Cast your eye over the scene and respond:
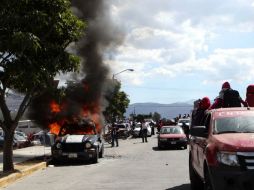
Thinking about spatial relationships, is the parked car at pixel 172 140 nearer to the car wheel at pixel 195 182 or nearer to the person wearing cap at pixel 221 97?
the car wheel at pixel 195 182

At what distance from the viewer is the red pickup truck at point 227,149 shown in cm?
707

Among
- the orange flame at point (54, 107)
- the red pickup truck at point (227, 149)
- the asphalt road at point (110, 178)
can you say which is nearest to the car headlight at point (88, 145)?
the asphalt road at point (110, 178)

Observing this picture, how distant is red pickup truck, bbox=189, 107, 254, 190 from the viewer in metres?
7.07

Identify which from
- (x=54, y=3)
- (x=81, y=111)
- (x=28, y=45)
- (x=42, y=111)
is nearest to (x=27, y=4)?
(x=54, y=3)

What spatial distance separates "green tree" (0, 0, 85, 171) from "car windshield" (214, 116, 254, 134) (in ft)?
15.0

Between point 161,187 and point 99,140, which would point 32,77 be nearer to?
point 161,187

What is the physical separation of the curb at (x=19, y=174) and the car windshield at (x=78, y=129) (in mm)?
2885

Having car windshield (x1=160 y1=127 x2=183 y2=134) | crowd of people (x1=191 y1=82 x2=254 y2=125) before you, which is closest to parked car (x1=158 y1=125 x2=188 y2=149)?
car windshield (x1=160 y1=127 x2=183 y2=134)

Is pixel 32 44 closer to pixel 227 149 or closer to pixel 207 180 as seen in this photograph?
pixel 207 180

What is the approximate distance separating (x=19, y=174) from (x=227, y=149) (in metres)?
8.79

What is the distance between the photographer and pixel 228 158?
7.22 meters

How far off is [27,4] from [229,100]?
525 cm

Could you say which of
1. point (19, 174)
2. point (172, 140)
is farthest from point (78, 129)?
point (172, 140)

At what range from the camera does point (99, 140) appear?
69.6 ft
